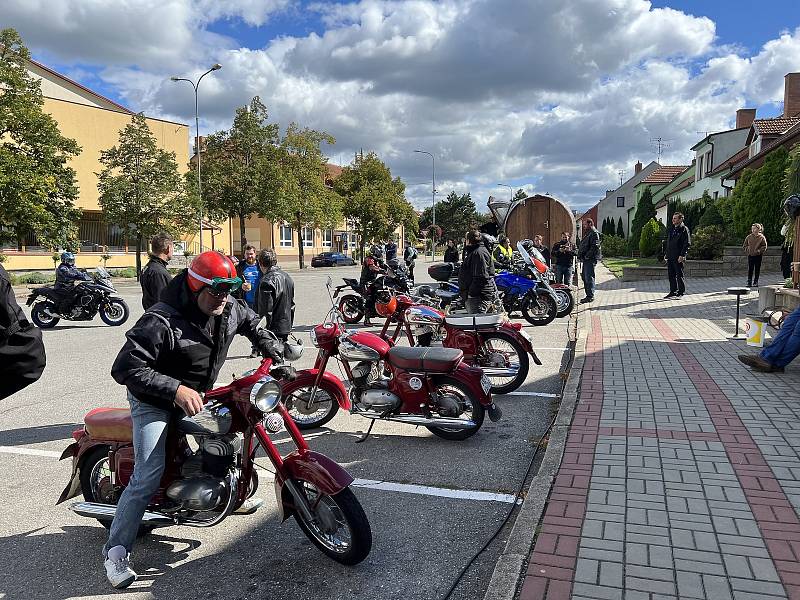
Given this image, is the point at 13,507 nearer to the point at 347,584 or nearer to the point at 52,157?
the point at 347,584

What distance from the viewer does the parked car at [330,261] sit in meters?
48.5

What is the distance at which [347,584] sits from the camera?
125 inches

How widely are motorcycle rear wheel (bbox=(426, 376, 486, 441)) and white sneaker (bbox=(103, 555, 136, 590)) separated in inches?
109

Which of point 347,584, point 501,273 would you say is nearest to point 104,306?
point 501,273

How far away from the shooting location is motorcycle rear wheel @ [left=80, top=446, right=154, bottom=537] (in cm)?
355

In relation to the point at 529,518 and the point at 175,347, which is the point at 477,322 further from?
the point at 175,347

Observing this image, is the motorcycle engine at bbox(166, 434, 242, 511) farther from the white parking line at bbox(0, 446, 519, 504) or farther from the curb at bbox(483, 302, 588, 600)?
the curb at bbox(483, 302, 588, 600)

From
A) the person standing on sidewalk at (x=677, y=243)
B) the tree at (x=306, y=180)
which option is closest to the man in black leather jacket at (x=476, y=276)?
the person standing on sidewalk at (x=677, y=243)

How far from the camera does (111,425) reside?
11.3ft

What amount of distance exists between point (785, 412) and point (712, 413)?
638 millimetres

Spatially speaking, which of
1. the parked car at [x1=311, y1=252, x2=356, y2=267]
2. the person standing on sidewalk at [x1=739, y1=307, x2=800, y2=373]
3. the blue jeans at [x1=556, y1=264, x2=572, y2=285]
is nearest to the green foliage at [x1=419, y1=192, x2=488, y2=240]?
the parked car at [x1=311, y1=252, x2=356, y2=267]

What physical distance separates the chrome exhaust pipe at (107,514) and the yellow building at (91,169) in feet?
118

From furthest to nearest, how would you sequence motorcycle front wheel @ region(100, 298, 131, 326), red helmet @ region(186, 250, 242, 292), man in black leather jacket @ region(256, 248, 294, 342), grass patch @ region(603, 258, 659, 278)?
grass patch @ region(603, 258, 659, 278) < motorcycle front wheel @ region(100, 298, 131, 326) < man in black leather jacket @ region(256, 248, 294, 342) < red helmet @ region(186, 250, 242, 292)

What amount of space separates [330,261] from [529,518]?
45874 millimetres
